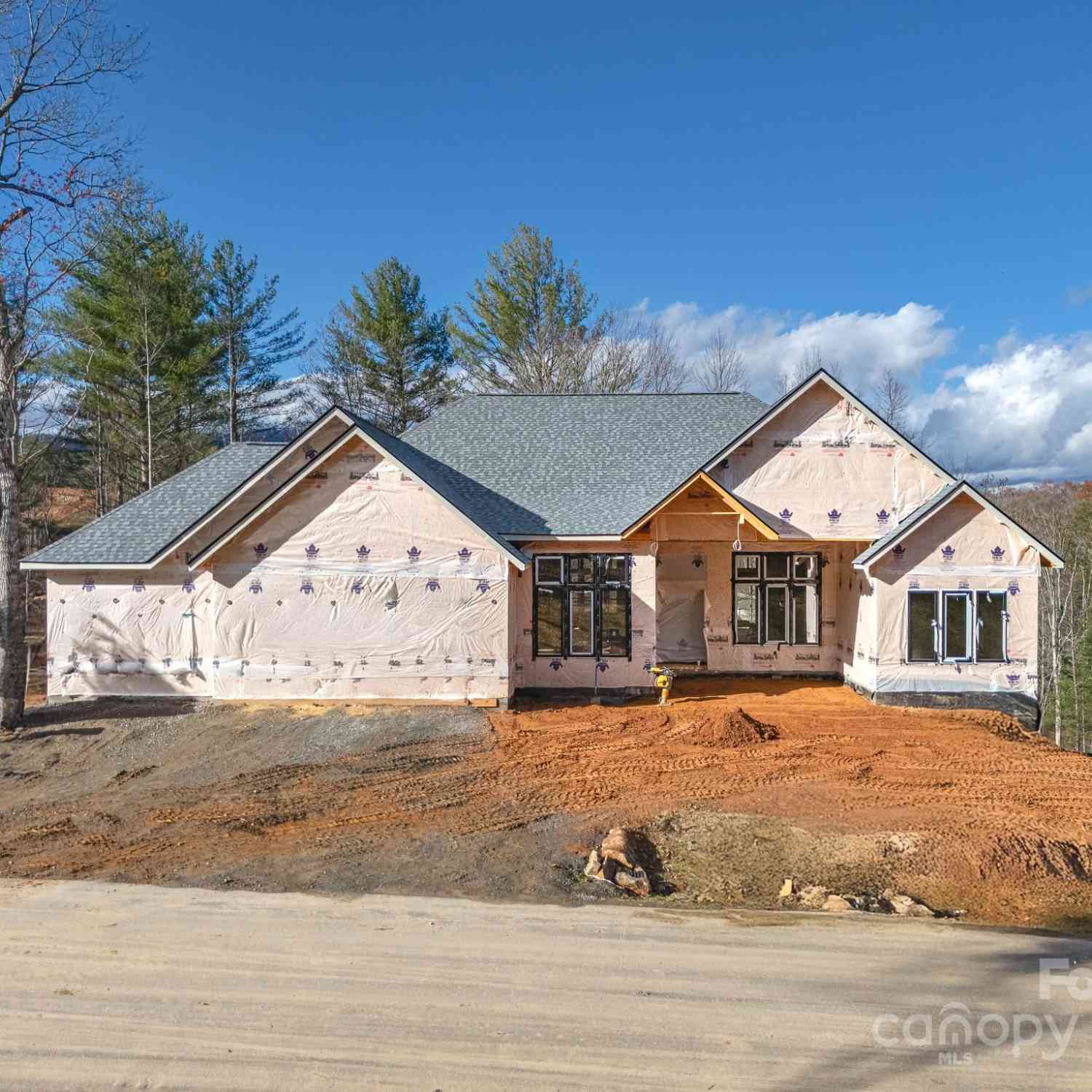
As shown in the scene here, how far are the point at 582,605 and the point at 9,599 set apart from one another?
10634 millimetres

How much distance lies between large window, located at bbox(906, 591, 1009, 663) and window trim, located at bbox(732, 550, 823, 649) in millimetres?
2782

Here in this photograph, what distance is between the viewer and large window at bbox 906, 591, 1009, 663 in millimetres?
14172

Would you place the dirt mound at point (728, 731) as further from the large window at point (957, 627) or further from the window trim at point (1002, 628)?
the window trim at point (1002, 628)

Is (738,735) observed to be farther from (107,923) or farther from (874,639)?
(107,923)

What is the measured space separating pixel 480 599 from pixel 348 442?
3.76 metres

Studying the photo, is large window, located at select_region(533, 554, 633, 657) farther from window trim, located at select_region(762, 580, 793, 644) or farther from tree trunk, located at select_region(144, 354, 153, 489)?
tree trunk, located at select_region(144, 354, 153, 489)

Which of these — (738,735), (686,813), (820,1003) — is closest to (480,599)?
(738,735)

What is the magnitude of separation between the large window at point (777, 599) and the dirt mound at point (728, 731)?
441 cm

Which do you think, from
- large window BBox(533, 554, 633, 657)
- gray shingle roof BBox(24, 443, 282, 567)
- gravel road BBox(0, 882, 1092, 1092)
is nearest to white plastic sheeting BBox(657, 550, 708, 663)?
large window BBox(533, 554, 633, 657)

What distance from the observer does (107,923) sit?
6.13m

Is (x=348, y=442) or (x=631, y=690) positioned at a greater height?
Answer: (x=348, y=442)

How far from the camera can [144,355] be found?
1064 inches

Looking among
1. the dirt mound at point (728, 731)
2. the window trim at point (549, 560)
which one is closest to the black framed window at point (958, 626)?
the dirt mound at point (728, 731)

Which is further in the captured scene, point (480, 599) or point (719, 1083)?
point (480, 599)
